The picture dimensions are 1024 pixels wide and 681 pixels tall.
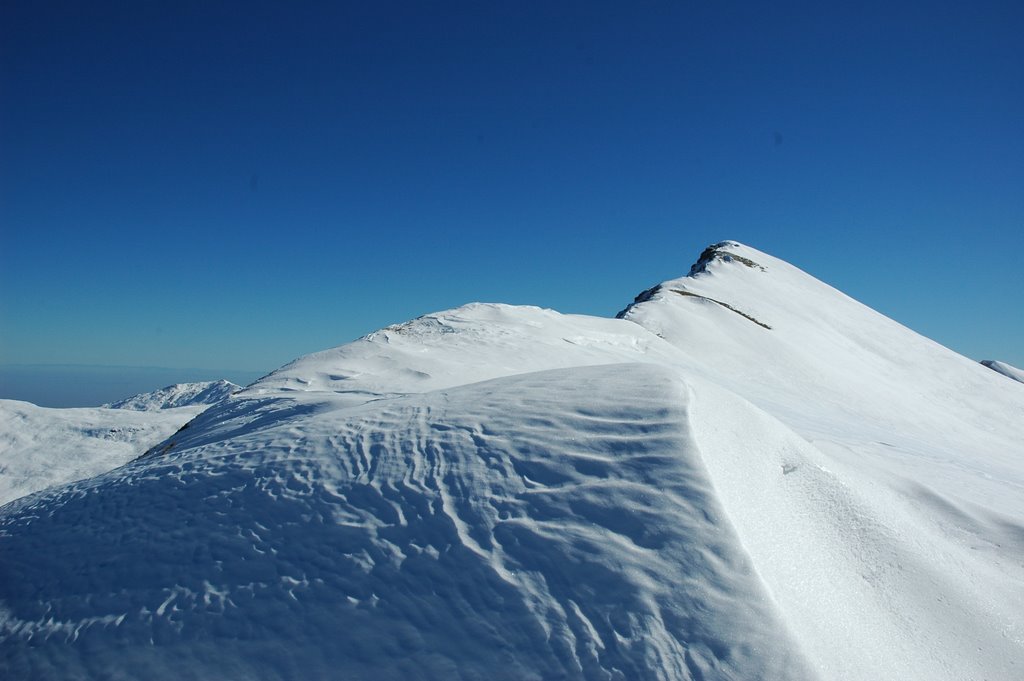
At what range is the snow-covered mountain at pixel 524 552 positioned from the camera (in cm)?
377

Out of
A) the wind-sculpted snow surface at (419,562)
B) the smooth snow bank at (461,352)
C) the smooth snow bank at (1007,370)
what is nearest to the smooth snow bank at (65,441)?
the smooth snow bank at (461,352)

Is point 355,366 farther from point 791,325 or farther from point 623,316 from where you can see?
point 791,325

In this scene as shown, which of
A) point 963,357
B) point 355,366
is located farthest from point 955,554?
point 963,357

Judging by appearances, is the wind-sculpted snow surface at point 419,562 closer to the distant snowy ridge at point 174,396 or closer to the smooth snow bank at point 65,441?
the smooth snow bank at point 65,441

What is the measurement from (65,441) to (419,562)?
933 inches

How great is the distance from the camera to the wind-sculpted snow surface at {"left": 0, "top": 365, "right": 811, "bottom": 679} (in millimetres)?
3713

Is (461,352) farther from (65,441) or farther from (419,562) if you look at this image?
(65,441)

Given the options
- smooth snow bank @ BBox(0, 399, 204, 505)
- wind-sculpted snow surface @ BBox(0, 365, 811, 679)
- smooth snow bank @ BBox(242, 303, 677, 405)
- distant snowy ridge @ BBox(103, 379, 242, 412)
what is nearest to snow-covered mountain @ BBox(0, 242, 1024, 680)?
wind-sculpted snow surface @ BBox(0, 365, 811, 679)

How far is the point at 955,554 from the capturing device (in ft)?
18.7

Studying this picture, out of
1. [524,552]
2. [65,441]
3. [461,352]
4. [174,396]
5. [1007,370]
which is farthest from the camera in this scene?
[174,396]

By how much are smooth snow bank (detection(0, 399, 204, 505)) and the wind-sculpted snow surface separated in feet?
50.6

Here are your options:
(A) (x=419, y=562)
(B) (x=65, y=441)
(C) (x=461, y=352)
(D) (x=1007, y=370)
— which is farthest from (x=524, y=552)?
(D) (x=1007, y=370)

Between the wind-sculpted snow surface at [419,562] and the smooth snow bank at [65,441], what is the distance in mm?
15437

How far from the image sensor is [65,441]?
70.8ft
